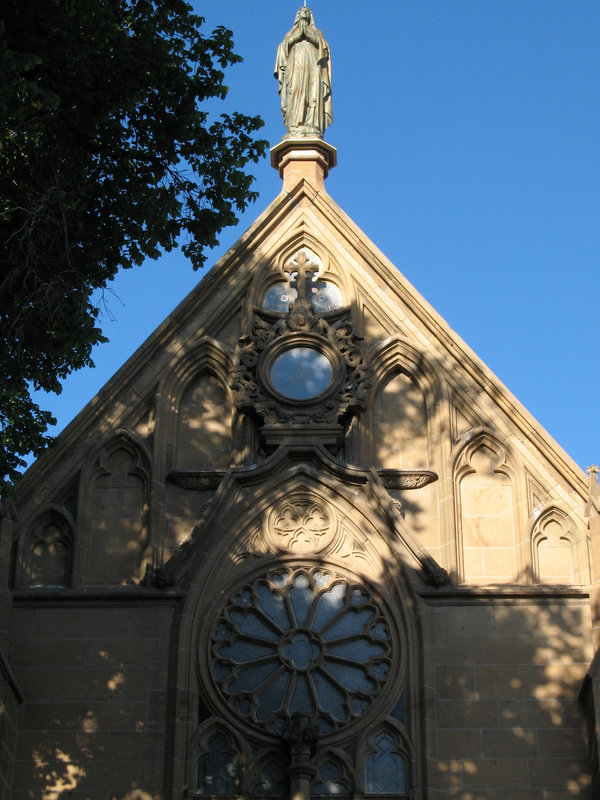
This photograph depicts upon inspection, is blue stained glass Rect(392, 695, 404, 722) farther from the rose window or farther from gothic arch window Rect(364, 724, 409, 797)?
the rose window

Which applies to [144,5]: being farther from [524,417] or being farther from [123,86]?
[524,417]

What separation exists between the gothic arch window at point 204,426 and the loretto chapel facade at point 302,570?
0.09 feet

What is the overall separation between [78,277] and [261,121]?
2749mm

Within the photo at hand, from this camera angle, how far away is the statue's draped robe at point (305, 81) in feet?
78.7

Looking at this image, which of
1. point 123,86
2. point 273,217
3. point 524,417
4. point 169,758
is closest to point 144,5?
point 123,86

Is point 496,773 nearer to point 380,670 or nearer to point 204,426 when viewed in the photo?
point 380,670

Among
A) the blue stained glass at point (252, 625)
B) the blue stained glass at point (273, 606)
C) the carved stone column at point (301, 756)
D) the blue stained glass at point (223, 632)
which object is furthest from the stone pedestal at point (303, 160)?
the carved stone column at point (301, 756)

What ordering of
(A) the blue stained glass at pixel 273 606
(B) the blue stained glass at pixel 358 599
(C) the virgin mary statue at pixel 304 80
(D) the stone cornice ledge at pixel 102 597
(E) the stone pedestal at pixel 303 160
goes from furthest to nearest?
1. (C) the virgin mary statue at pixel 304 80
2. (E) the stone pedestal at pixel 303 160
3. (B) the blue stained glass at pixel 358 599
4. (A) the blue stained glass at pixel 273 606
5. (D) the stone cornice ledge at pixel 102 597

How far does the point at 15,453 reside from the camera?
18016 millimetres

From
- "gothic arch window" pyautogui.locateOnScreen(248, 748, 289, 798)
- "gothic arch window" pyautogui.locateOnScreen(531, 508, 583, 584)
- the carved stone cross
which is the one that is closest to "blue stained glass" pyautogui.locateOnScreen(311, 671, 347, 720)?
"gothic arch window" pyautogui.locateOnScreen(248, 748, 289, 798)

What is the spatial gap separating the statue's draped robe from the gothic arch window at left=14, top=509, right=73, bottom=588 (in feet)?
22.2

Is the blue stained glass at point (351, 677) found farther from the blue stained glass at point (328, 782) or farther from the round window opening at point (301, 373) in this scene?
the round window opening at point (301, 373)

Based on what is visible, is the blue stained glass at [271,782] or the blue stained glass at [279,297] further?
the blue stained glass at [279,297]

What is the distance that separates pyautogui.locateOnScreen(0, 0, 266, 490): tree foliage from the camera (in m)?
17.1
